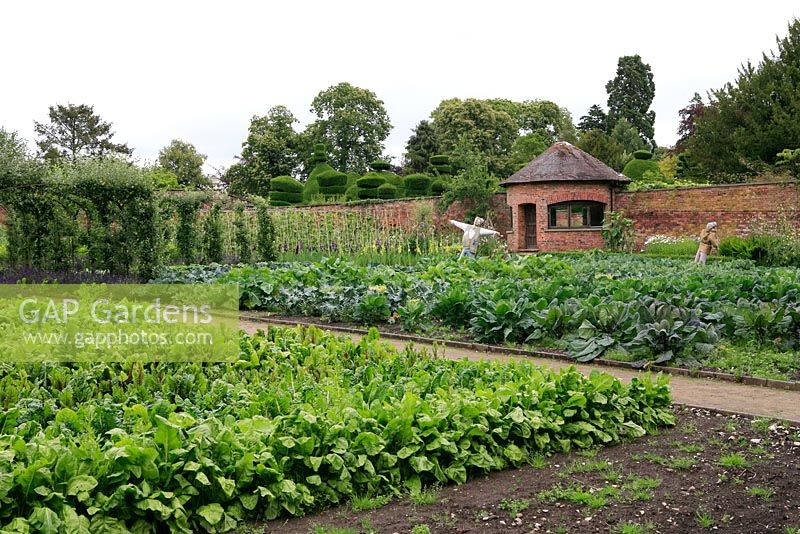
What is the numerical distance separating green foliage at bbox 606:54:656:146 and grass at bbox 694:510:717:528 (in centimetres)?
4642

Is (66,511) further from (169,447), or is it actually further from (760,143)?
(760,143)

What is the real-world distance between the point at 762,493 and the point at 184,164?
53062 millimetres

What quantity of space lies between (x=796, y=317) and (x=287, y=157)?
40665 mm

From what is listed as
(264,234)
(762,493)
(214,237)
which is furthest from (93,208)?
(762,493)

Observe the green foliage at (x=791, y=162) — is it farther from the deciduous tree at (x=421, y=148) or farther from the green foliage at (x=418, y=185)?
the deciduous tree at (x=421, y=148)

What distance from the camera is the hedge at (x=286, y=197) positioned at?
32906 mm

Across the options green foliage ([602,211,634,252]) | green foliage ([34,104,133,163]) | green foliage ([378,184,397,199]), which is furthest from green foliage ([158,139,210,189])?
green foliage ([602,211,634,252])

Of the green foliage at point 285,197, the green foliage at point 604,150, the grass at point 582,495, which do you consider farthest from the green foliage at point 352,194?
the grass at point 582,495

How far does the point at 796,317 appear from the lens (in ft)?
27.6

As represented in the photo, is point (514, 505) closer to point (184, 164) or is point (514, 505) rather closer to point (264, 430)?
point (264, 430)

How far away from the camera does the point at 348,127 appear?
158 ft

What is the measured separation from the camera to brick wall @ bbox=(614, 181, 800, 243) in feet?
72.0

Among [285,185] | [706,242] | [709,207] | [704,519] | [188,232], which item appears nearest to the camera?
[704,519]

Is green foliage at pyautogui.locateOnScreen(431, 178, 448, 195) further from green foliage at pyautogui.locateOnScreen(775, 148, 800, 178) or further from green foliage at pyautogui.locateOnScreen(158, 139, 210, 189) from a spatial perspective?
green foliage at pyautogui.locateOnScreen(158, 139, 210, 189)
